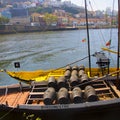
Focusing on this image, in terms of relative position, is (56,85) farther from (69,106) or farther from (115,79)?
(115,79)

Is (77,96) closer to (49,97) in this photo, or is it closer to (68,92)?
(68,92)

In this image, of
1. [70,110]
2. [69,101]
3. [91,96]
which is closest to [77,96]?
[69,101]

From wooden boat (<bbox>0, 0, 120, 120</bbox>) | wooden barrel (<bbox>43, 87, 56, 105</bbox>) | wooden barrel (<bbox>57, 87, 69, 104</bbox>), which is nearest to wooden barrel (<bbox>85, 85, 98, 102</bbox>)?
wooden boat (<bbox>0, 0, 120, 120</bbox>)

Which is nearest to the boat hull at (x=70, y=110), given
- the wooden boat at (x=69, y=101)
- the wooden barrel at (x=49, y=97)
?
the wooden boat at (x=69, y=101)

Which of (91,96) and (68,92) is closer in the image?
(91,96)

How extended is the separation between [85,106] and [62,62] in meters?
27.5

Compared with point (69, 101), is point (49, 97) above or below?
above

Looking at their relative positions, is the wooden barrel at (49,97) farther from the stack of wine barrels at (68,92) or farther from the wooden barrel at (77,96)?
the wooden barrel at (77,96)

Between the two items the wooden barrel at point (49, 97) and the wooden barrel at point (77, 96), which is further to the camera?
the wooden barrel at point (77, 96)

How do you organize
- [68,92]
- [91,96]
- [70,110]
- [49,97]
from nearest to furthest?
[70,110] → [49,97] → [91,96] → [68,92]

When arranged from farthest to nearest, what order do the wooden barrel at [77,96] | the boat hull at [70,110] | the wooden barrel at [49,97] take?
the wooden barrel at [77,96] < the wooden barrel at [49,97] < the boat hull at [70,110]

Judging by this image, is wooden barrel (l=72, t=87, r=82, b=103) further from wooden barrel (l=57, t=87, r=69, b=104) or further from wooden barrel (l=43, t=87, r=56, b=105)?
wooden barrel (l=43, t=87, r=56, b=105)

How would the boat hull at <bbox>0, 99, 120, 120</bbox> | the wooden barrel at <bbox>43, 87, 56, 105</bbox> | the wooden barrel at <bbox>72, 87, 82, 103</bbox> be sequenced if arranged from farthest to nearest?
the wooden barrel at <bbox>72, 87, 82, 103</bbox> → the wooden barrel at <bbox>43, 87, 56, 105</bbox> → the boat hull at <bbox>0, 99, 120, 120</bbox>

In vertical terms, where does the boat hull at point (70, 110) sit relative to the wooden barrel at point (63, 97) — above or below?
below
